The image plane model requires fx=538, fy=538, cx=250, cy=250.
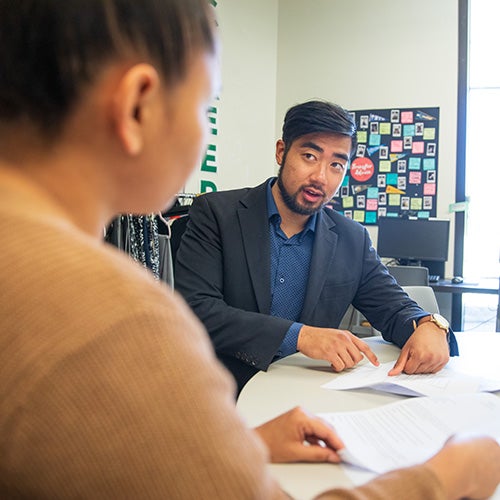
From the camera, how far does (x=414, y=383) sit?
1262 mm

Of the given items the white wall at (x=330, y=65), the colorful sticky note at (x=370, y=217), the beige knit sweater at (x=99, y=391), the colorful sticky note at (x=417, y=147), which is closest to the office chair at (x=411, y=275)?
the white wall at (x=330, y=65)

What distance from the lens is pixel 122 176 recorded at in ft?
1.68

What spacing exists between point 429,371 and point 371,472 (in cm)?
66

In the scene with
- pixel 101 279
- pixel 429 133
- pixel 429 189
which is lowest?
pixel 101 279

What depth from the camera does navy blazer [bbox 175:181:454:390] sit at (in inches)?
69.0

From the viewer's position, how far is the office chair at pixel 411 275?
12.5 feet

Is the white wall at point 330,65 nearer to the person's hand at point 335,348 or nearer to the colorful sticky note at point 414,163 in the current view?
the colorful sticky note at point 414,163

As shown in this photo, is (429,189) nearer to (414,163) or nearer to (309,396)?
(414,163)

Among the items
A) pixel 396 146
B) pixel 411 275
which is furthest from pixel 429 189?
pixel 411 275

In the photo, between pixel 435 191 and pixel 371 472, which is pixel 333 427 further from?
pixel 435 191

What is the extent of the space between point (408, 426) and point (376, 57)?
4577 mm

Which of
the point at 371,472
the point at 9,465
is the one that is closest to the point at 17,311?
the point at 9,465

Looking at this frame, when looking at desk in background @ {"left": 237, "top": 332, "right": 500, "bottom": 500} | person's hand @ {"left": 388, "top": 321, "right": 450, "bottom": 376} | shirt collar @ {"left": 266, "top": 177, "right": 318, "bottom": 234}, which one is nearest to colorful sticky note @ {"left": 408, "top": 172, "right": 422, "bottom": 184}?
shirt collar @ {"left": 266, "top": 177, "right": 318, "bottom": 234}

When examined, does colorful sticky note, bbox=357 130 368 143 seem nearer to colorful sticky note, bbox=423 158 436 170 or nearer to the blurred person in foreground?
colorful sticky note, bbox=423 158 436 170
